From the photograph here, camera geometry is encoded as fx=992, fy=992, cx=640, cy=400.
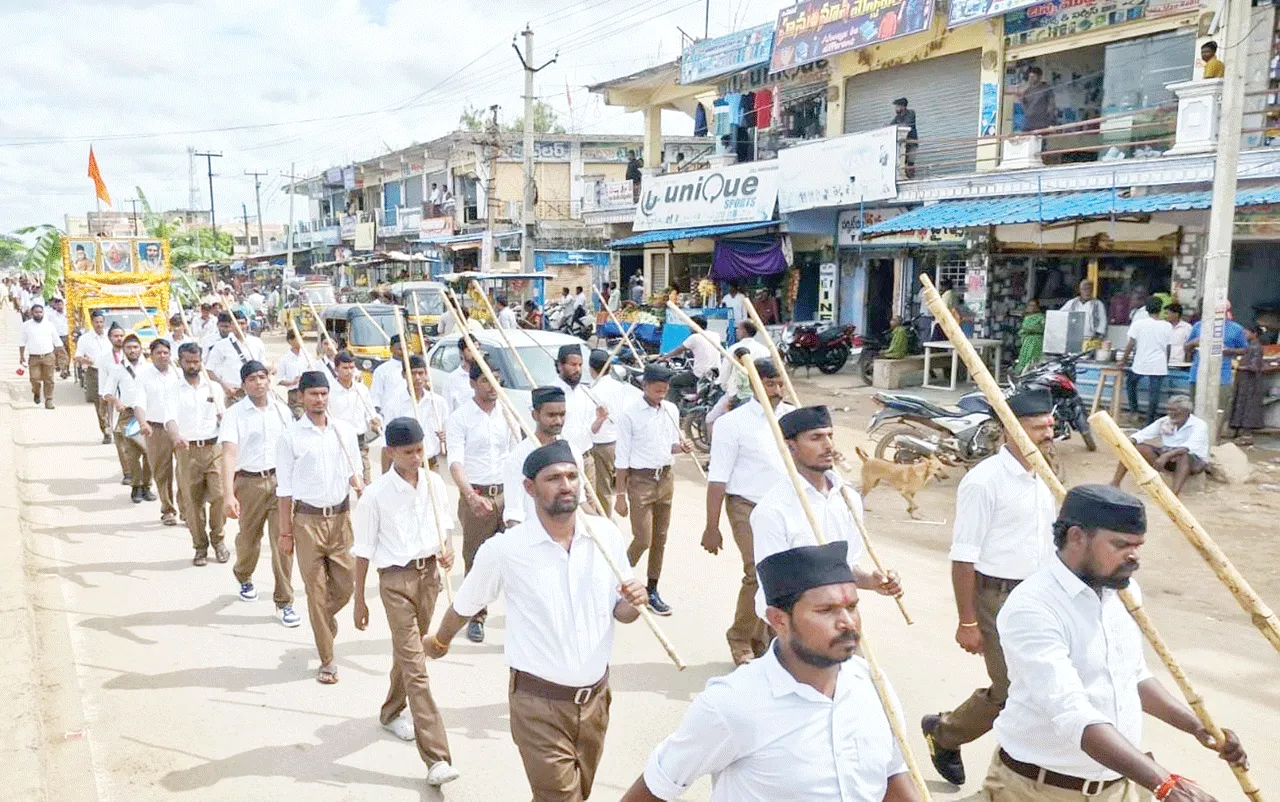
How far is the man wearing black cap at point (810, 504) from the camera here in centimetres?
428

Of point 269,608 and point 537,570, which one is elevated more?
point 537,570

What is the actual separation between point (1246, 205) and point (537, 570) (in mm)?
11577

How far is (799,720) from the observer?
2.41 metres

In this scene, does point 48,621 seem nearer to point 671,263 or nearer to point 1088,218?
point 1088,218

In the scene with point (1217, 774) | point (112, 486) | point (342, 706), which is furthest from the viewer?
point (112, 486)

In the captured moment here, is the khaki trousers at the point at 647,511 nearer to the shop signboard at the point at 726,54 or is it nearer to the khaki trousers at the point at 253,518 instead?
the khaki trousers at the point at 253,518

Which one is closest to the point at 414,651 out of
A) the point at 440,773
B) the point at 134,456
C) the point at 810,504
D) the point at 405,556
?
the point at 405,556

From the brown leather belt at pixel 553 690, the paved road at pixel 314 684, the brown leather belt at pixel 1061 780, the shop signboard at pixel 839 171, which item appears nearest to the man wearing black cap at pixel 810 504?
the brown leather belt at pixel 553 690

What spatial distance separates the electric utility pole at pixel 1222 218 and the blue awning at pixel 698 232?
9527 mm

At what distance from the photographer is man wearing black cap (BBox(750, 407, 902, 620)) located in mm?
4277

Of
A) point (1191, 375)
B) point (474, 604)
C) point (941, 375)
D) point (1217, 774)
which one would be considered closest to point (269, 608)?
point (474, 604)

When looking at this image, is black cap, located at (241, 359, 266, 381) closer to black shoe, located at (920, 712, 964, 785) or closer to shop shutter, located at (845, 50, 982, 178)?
black shoe, located at (920, 712, 964, 785)

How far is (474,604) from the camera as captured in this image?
395cm

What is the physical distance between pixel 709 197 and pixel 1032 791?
18.6m
